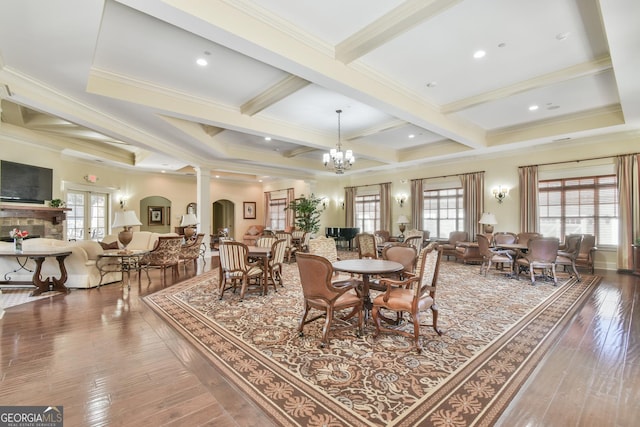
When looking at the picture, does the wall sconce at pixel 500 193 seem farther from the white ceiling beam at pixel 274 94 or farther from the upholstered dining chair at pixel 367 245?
the white ceiling beam at pixel 274 94

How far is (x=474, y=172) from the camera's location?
9.17 metres

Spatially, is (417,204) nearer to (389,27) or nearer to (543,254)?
(543,254)

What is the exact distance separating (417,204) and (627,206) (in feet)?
17.0

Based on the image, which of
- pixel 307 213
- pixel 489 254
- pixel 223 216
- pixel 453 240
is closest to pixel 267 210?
pixel 223 216

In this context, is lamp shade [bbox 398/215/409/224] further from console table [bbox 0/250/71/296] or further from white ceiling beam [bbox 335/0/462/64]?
console table [bbox 0/250/71/296]

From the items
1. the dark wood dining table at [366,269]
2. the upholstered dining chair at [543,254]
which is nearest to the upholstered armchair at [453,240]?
the upholstered dining chair at [543,254]

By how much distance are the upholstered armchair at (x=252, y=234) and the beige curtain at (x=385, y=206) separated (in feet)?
19.0

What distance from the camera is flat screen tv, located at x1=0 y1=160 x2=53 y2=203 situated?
269 inches

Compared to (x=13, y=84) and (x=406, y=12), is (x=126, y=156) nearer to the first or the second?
(x=13, y=84)

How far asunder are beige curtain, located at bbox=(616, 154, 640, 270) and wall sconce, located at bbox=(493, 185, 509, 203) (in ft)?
7.55

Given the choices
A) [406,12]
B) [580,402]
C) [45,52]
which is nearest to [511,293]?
[580,402]

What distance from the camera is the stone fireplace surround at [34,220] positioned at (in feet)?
22.6

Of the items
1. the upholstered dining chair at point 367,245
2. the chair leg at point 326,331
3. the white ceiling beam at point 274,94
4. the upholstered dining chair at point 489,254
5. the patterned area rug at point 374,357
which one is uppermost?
the white ceiling beam at point 274,94

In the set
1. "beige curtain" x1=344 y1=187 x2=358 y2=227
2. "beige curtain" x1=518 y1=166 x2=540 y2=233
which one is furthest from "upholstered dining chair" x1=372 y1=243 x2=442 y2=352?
"beige curtain" x1=344 y1=187 x2=358 y2=227
